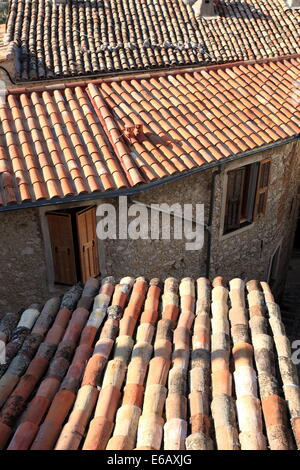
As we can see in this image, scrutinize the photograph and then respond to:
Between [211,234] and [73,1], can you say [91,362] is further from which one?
[73,1]

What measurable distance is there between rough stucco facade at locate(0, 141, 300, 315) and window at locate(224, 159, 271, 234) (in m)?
0.18

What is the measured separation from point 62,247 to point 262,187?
158 inches

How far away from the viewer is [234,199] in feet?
26.8

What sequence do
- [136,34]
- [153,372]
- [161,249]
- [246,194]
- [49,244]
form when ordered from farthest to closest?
1. [136,34]
2. [246,194]
3. [161,249]
4. [49,244]
5. [153,372]

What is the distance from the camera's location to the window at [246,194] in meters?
7.97

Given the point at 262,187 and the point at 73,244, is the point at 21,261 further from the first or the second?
the point at 262,187

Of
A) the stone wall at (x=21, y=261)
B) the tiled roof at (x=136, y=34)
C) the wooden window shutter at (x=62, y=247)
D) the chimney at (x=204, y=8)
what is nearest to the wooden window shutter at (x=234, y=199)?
the wooden window shutter at (x=62, y=247)

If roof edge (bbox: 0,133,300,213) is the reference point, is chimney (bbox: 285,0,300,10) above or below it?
below

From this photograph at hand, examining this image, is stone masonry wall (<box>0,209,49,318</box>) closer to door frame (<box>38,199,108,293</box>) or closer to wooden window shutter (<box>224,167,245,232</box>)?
door frame (<box>38,199,108,293</box>)

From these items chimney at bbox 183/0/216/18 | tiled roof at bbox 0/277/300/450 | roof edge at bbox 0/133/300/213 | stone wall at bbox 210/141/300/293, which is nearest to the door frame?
roof edge at bbox 0/133/300/213

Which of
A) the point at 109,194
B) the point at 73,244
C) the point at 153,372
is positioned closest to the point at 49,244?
the point at 73,244

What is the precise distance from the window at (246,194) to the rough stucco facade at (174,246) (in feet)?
0.59

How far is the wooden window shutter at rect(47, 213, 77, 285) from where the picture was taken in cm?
648
